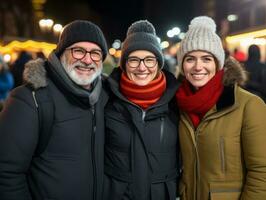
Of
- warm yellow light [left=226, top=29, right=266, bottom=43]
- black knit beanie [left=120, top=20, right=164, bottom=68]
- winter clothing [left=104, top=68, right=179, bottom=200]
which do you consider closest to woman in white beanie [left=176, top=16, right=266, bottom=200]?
winter clothing [left=104, top=68, right=179, bottom=200]

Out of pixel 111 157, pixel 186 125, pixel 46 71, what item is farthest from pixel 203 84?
pixel 46 71

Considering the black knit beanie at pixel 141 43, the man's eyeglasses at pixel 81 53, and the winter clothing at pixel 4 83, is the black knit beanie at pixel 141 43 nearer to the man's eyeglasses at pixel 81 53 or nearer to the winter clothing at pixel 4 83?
the man's eyeglasses at pixel 81 53

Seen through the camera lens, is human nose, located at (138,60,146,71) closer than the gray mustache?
No

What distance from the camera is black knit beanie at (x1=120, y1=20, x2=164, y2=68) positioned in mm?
3557

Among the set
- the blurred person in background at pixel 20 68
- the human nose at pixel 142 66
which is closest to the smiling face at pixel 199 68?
the human nose at pixel 142 66

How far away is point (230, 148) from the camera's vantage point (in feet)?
10.1

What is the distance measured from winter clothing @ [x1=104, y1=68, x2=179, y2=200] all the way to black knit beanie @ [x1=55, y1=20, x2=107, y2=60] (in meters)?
0.52

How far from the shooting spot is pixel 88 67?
10.8ft

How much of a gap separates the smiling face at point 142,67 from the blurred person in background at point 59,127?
305 millimetres

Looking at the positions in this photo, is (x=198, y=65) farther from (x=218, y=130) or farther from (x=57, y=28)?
(x=57, y=28)

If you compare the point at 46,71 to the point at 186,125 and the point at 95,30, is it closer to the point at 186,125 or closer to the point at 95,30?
the point at 95,30

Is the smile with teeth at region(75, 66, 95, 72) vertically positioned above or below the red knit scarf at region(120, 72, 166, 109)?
above

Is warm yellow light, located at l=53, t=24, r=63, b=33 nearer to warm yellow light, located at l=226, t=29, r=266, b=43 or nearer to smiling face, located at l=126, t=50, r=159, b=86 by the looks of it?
warm yellow light, located at l=226, t=29, r=266, b=43

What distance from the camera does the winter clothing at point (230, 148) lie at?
9.84ft
